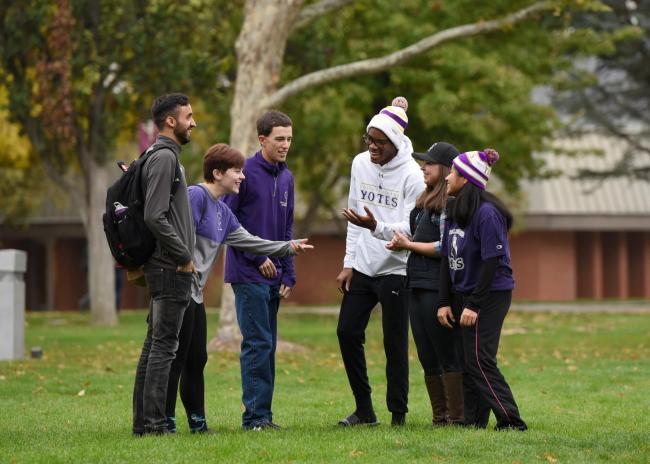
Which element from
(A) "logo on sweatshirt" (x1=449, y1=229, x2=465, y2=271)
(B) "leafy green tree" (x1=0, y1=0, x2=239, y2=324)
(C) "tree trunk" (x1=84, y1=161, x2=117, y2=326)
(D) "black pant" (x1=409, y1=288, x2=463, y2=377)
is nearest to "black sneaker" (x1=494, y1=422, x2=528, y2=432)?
(D) "black pant" (x1=409, y1=288, x2=463, y2=377)

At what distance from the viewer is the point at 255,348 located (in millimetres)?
9078

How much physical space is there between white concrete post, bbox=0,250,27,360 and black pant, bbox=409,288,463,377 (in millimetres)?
8400

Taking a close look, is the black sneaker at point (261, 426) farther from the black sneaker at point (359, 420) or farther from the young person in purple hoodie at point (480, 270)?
the young person in purple hoodie at point (480, 270)

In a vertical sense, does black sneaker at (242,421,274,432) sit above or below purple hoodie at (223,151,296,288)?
below

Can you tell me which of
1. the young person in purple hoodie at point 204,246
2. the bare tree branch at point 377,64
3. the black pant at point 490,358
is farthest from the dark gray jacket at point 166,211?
the bare tree branch at point 377,64

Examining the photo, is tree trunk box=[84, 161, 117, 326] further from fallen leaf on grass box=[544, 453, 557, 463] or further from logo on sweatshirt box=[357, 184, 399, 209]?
fallen leaf on grass box=[544, 453, 557, 463]

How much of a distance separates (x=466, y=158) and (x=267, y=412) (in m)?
2.32

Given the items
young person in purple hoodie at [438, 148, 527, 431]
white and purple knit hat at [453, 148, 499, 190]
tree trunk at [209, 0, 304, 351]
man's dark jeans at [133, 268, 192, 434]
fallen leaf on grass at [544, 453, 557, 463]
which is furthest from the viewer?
tree trunk at [209, 0, 304, 351]

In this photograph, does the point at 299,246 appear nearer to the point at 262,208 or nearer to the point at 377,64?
the point at 262,208

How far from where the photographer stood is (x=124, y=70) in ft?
87.8

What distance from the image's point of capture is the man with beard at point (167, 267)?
26.8 feet

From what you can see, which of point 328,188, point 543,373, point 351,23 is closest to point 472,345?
point 543,373

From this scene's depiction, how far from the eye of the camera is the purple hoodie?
9.09 metres

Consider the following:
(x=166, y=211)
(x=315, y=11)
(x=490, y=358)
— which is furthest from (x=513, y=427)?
(x=315, y=11)
